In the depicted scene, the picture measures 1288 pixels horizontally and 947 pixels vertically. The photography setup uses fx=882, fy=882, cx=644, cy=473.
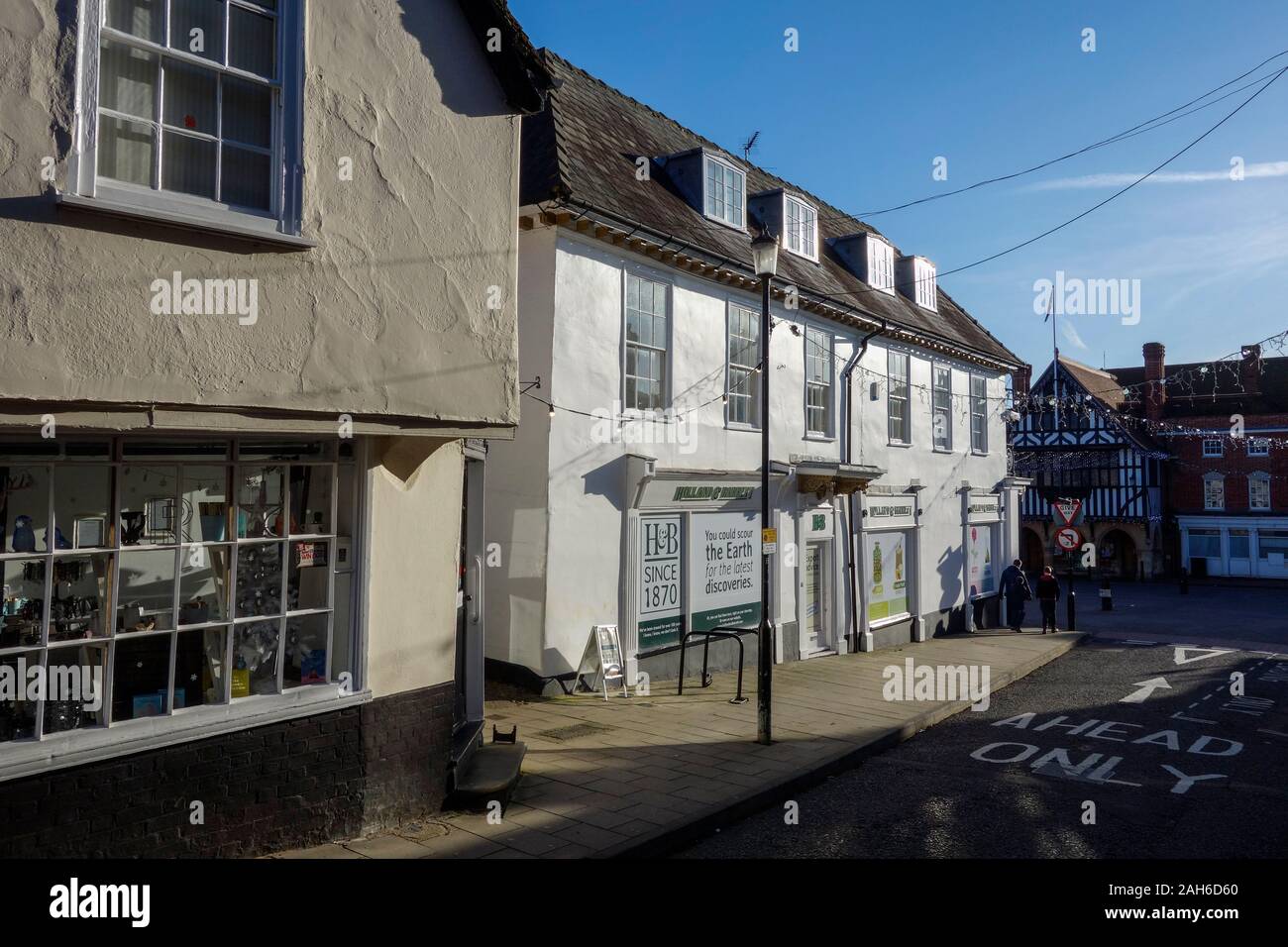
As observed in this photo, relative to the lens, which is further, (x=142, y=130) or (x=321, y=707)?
(x=321, y=707)

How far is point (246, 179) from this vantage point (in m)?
5.41

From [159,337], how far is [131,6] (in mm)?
1873

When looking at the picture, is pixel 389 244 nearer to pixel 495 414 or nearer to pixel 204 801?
pixel 495 414

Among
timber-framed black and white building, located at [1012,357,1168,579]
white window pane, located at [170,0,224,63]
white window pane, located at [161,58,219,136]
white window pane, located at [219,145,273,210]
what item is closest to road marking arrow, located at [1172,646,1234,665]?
white window pane, located at [219,145,273,210]

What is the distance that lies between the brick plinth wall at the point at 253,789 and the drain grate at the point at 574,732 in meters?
2.49

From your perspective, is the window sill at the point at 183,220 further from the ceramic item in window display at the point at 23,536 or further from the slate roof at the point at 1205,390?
the slate roof at the point at 1205,390

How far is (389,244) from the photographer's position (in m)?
5.98

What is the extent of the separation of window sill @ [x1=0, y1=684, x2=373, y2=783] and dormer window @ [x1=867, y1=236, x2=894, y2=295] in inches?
626

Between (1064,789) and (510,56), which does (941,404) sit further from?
(510,56)

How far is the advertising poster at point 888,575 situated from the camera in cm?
1756

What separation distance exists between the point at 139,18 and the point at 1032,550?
4763 centimetres

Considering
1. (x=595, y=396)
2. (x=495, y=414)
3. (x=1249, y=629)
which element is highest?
(x=595, y=396)

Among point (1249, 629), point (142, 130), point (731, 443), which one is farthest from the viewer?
point (1249, 629)
